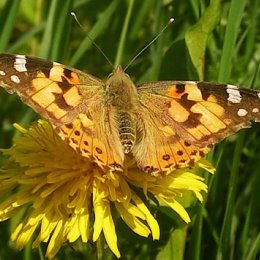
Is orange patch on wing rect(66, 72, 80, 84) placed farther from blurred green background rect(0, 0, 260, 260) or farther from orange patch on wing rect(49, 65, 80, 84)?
blurred green background rect(0, 0, 260, 260)

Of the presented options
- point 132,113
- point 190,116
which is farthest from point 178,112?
point 132,113

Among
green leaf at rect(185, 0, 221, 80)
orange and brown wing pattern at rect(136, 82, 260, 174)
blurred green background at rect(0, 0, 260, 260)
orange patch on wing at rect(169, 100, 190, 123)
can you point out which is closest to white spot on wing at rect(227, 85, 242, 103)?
orange and brown wing pattern at rect(136, 82, 260, 174)

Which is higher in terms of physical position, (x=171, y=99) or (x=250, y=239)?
(x=171, y=99)

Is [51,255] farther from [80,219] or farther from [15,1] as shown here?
[15,1]

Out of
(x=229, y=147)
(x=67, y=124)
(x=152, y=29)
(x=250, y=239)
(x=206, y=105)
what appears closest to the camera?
(x=67, y=124)

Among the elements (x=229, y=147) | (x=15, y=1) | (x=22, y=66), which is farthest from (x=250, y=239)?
(x=15, y=1)

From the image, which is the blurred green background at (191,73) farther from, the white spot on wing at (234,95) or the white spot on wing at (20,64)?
the white spot on wing at (20,64)

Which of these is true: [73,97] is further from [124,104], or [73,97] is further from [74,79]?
[124,104]
